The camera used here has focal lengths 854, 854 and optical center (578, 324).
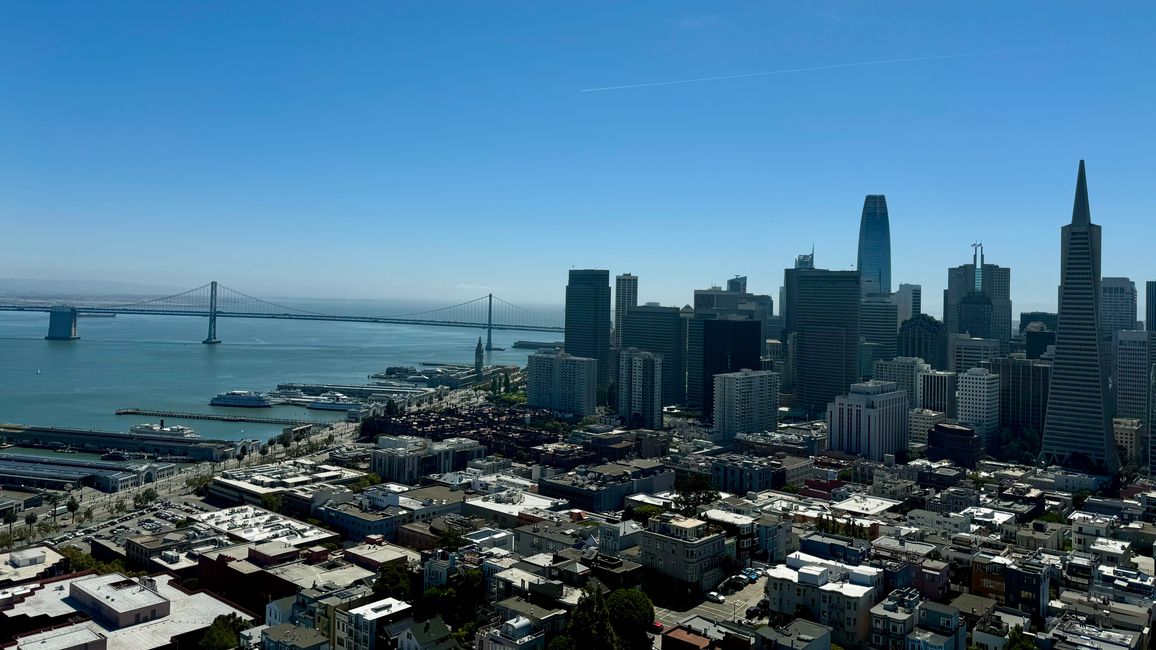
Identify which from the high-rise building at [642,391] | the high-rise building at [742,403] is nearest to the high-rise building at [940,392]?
the high-rise building at [742,403]

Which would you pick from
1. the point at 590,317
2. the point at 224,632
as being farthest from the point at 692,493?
the point at 590,317

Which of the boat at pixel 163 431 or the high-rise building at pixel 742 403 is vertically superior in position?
→ the high-rise building at pixel 742 403

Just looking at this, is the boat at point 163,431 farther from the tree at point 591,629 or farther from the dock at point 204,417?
the tree at point 591,629

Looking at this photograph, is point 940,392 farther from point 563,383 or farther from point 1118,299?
point 1118,299

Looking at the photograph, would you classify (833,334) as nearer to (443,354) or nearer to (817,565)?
(817,565)

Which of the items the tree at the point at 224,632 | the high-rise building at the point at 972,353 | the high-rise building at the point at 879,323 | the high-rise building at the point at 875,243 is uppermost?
the high-rise building at the point at 875,243

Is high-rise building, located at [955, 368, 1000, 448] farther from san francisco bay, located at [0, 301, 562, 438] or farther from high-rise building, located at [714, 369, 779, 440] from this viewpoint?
san francisco bay, located at [0, 301, 562, 438]

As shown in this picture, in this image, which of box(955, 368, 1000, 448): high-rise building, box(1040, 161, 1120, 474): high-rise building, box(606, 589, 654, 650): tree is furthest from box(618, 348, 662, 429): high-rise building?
box(606, 589, 654, 650): tree
